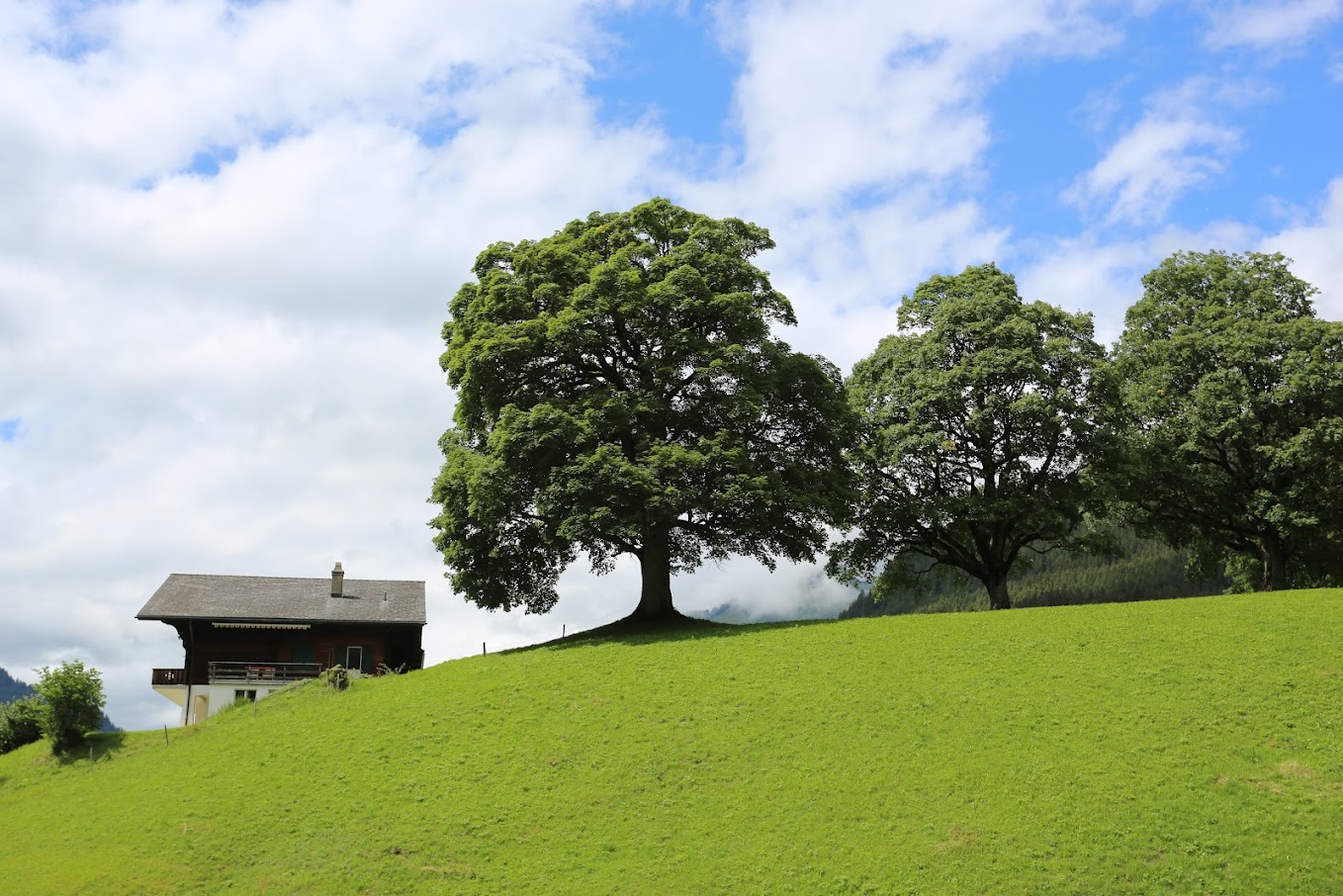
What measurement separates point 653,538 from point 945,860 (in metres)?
24.2

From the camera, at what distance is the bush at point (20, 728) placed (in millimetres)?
45344

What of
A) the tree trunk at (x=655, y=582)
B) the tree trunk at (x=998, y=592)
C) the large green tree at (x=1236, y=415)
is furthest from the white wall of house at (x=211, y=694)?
the large green tree at (x=1236, y=415)

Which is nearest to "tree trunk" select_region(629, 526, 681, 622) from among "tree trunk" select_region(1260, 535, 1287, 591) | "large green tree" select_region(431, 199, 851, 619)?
"large green tree" select_region(431, 199, 851, 619)

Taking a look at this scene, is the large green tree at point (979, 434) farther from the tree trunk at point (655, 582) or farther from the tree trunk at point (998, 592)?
the tree trunk at point (655, 582)

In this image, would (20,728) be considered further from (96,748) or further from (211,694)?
(211,694)

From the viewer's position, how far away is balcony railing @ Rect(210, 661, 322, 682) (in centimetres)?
5294

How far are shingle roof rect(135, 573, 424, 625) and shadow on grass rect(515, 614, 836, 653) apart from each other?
38.1 ft

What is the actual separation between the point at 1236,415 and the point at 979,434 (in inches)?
492

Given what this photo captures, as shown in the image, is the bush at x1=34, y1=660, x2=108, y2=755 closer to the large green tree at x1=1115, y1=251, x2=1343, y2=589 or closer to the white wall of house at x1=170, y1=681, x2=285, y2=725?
the white wall of house at x1=170, y1=681, x2=285, y2=725

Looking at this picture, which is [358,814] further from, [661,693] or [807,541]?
[807,541]

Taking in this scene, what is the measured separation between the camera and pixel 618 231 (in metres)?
50.9

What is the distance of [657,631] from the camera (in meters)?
46.3

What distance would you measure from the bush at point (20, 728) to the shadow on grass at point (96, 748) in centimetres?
403

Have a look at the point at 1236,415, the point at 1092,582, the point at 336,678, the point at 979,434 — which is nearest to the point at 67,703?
the point at 336,678
